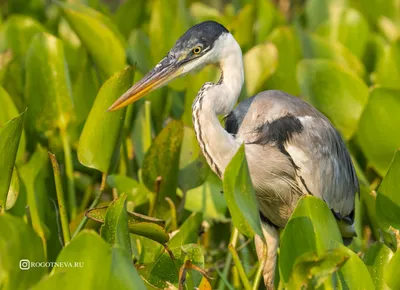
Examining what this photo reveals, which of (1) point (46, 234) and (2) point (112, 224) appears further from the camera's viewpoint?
(1) point (46, 234)

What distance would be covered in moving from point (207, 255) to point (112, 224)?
1.48m

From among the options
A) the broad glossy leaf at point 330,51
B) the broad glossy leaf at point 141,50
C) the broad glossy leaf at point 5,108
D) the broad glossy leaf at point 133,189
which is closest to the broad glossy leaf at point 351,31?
the broad glossy leaf at point 330,51

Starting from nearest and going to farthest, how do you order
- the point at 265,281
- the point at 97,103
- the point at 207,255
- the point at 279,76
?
the point at 97,103, the point at 265,281, the point at 207,255, the point at 279,76

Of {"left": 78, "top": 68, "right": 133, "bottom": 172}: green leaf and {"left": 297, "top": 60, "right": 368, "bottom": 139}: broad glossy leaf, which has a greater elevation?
{"left": 78, "top": 68, "right": 133, "bottom": 172}: green leaf

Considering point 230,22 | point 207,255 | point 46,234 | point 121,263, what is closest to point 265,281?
point 207,255

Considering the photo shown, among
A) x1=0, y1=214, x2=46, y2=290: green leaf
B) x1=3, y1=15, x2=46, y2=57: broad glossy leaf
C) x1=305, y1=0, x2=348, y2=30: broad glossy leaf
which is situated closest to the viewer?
x1=0, y1=214, x2=46, y2=290: green leaf

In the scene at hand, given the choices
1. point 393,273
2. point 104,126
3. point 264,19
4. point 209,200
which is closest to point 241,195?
point 393,273

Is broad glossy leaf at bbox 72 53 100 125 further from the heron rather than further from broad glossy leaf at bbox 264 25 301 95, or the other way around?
broad glossy leaf at bbox 264 25 301 95

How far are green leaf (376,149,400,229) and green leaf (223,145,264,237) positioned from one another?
589mm

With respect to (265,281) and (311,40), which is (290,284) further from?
(311,40)

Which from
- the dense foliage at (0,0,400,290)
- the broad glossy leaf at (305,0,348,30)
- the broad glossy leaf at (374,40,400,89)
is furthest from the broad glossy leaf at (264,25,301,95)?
the broad glossy leaf at (305,0,348,30)

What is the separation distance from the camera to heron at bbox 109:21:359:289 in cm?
310

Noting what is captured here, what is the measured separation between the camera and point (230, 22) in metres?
4.93

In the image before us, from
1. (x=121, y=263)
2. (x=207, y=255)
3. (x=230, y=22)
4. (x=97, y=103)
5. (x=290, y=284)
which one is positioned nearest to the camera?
(x=121, y=263)
